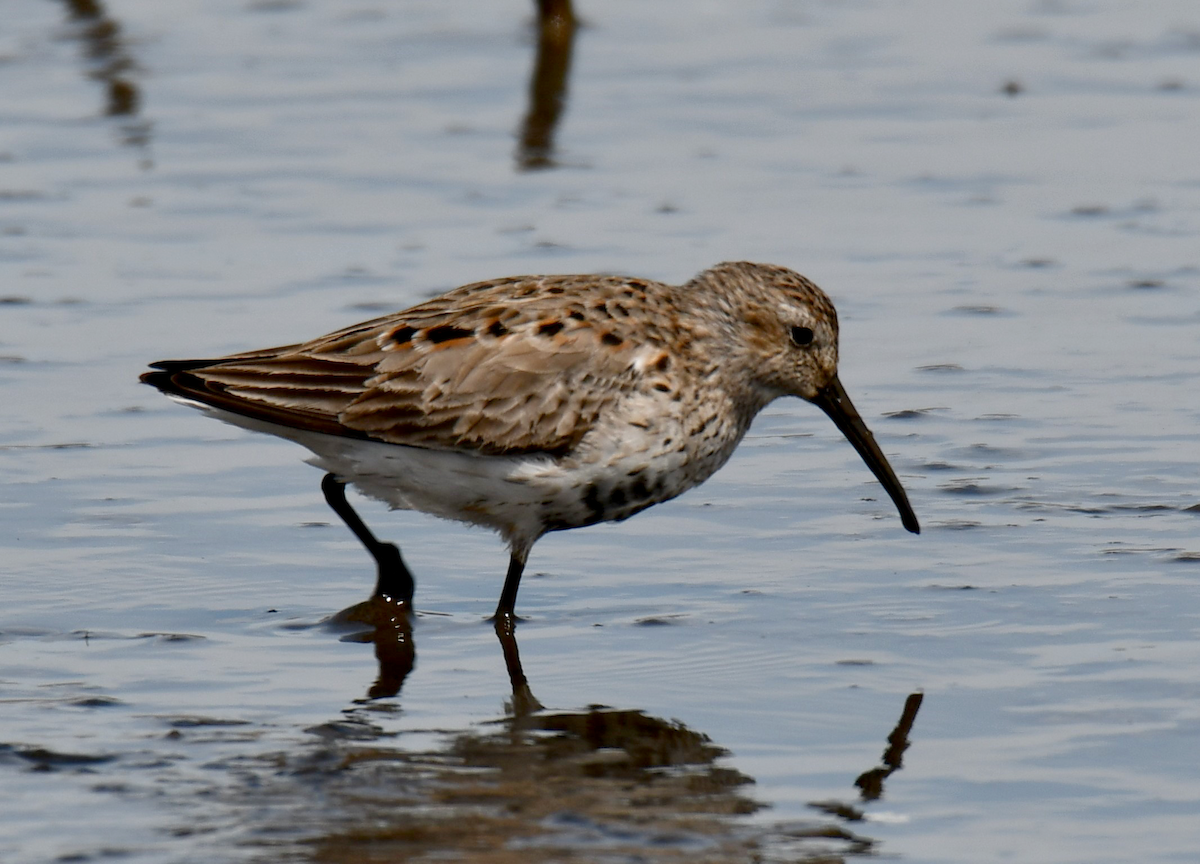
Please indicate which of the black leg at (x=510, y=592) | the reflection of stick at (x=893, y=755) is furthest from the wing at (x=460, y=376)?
the reflection of stick at (x=893, y=755)

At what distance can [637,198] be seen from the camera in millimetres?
14477

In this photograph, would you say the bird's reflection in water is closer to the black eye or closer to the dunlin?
the dunlin

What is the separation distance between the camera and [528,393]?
839 centimetres

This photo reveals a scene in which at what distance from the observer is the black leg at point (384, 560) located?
8.70 metres

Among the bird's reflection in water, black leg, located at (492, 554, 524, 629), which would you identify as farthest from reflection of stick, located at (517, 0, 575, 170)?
the bird's reflection in water

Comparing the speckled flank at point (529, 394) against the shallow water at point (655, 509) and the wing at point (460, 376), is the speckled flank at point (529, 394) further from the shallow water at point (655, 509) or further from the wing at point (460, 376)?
the shallow water at point (655, 509)

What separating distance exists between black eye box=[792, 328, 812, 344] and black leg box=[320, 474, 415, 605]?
149cm

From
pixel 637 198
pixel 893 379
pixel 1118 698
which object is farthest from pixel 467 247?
pixel 1118 698

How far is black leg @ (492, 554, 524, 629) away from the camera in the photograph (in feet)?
27.9

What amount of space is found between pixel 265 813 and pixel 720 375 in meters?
2.89

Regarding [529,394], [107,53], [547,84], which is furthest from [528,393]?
[107,53]

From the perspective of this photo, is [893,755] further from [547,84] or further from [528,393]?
[547,84]

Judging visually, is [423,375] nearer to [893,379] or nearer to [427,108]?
[893,379]

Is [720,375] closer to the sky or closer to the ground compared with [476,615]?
closer to the sky
